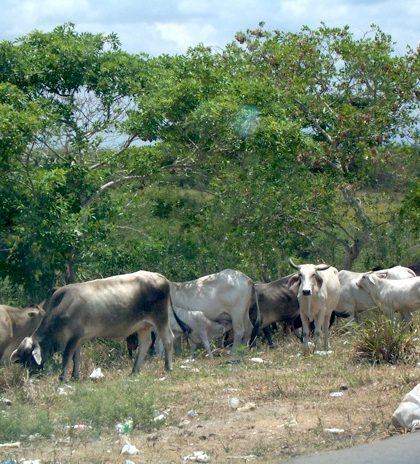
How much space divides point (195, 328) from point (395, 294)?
323 centimetres

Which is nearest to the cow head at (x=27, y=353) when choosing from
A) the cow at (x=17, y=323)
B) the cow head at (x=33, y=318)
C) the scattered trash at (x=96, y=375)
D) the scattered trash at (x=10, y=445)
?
the scattered trash at (x=96, y=375)

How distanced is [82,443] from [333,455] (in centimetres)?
231

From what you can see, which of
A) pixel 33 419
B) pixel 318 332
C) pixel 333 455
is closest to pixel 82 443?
pixel 33 419

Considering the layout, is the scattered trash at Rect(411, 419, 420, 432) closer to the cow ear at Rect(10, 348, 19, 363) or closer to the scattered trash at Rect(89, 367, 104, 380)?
the scattered trash at Rect(89, 367, 104, 380)

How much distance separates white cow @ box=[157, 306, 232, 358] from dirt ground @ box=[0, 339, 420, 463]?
3.10m

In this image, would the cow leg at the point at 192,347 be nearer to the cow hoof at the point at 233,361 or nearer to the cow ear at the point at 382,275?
the cow hoof at the point at 233,361

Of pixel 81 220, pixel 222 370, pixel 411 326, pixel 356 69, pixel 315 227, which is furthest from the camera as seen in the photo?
pixel 356 69

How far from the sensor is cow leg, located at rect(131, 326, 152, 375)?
1455 centimetres

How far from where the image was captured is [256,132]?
17.1 m

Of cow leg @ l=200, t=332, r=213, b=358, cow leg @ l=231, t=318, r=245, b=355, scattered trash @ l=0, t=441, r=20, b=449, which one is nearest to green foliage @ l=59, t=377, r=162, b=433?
scattered trash @ l=0, t=441, r=20, b=449

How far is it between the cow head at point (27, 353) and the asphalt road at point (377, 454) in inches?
238

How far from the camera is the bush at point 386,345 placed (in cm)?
1258

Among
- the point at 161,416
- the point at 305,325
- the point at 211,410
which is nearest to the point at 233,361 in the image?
the point at 305,325

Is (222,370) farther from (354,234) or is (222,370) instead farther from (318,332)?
(354,234)
